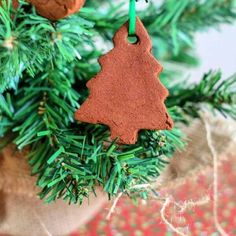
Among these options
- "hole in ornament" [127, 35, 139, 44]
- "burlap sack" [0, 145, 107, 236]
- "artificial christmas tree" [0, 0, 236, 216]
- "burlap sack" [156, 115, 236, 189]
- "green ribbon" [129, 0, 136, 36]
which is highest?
"green ribbon" [129, 0, 136, 36]

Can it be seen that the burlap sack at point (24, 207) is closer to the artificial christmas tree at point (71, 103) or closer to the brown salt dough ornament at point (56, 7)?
the artificial christmas tree at point (71, 103)

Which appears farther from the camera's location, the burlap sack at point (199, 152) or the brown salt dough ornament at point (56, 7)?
the burlap sack at point (199, 152)

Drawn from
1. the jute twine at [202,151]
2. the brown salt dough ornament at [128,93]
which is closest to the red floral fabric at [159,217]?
the jute twine at [202,151]

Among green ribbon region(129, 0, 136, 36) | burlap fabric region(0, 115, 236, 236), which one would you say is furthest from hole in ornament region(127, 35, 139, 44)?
burlap fabric region(0, 115, 236, 236)

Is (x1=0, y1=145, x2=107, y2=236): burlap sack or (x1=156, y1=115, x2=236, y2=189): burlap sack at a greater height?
(x1=156, y1=115, x2=236, y2=189): burlap sack

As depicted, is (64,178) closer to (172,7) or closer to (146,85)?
(146,85)

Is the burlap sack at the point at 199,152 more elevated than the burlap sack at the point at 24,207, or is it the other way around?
the burlap sack at the point at 199,152

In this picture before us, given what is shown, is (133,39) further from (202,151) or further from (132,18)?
(202,151)

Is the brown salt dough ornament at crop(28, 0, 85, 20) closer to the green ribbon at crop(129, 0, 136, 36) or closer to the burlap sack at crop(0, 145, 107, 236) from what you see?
the green ribbon at crop(129, 0, 136, 36)
